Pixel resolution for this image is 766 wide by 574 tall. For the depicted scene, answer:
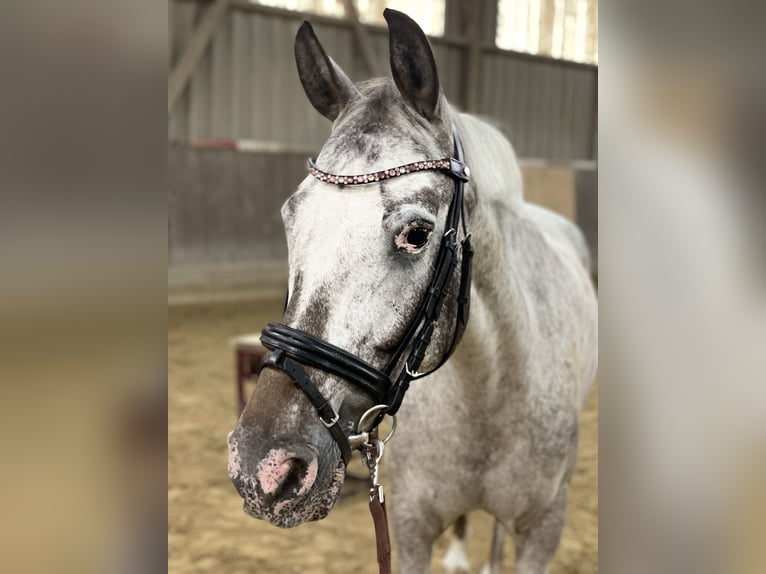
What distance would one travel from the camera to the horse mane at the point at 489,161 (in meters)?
1.39

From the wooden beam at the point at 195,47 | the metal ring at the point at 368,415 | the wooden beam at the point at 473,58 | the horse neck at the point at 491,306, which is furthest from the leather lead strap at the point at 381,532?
the wooden beam at the point at 473,58

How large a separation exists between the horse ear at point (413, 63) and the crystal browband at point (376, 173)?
121 mm

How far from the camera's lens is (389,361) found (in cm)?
111

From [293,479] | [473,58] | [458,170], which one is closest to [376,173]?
[458,170]

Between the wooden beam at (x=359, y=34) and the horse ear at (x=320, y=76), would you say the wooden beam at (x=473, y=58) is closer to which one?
the wooden beam at (x=359, y=34)

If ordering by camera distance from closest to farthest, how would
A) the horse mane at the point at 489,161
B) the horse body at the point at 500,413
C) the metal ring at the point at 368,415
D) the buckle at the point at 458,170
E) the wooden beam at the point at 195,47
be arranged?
the metal ring at the point at 368,415 < the buckle at the point at 458,170 < the horse mane at the point at 489,161 < the horse body at the point at 500,413 < the wooden beam at the point at 195,47

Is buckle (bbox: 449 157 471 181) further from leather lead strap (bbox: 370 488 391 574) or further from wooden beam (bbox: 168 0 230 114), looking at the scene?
wooden beam (bbox: 168 0 230 114)

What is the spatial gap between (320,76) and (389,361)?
600 mm

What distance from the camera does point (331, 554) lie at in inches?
111

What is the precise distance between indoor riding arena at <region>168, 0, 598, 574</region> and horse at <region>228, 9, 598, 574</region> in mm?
163

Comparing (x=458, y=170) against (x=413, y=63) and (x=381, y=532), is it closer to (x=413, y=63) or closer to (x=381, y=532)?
(x=413, y=63)

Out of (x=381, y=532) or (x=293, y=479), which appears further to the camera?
(x=381, y=532)
